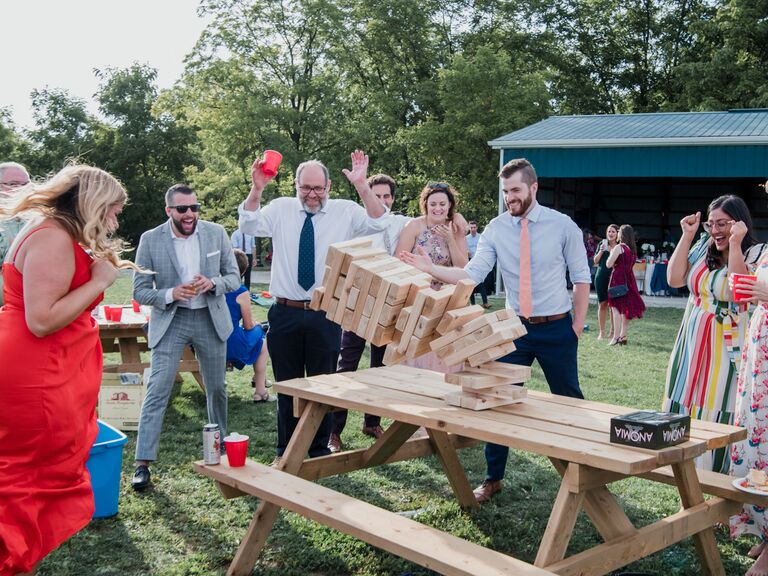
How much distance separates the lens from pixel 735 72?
28.4 meters

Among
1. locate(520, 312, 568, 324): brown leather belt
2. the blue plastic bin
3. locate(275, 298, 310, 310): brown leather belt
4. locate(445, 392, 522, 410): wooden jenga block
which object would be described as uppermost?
locate(275, 298, 310, 310): brown leather belt

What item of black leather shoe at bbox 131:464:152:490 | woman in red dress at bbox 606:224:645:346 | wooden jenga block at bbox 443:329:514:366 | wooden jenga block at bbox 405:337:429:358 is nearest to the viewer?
wooden jenga block at bbox 443:329:514:366

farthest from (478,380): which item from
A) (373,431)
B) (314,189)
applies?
(373,431)

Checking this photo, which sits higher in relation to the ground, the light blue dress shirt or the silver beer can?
the light blue dress shirt

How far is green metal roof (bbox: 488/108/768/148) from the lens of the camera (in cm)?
1864

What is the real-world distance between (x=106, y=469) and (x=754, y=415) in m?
3.56

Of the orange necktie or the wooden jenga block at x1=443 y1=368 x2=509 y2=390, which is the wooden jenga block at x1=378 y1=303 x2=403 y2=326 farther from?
the orange necktie

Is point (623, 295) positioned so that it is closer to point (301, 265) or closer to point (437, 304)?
point (301, 265)

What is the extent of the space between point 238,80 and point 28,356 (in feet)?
101

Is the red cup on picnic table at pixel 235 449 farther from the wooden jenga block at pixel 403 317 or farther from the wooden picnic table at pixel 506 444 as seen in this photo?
the wooden jenga block at pixel 403 317

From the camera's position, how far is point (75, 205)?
3.19 m

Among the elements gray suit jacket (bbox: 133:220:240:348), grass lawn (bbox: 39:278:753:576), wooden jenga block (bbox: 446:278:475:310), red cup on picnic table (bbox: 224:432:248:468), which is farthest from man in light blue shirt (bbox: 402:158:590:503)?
gray suit jacket (bbox: 133:220:240:348)

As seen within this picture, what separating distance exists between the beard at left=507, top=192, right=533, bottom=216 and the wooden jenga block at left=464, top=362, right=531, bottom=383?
4.74 feet

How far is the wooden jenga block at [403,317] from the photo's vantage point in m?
3.46
